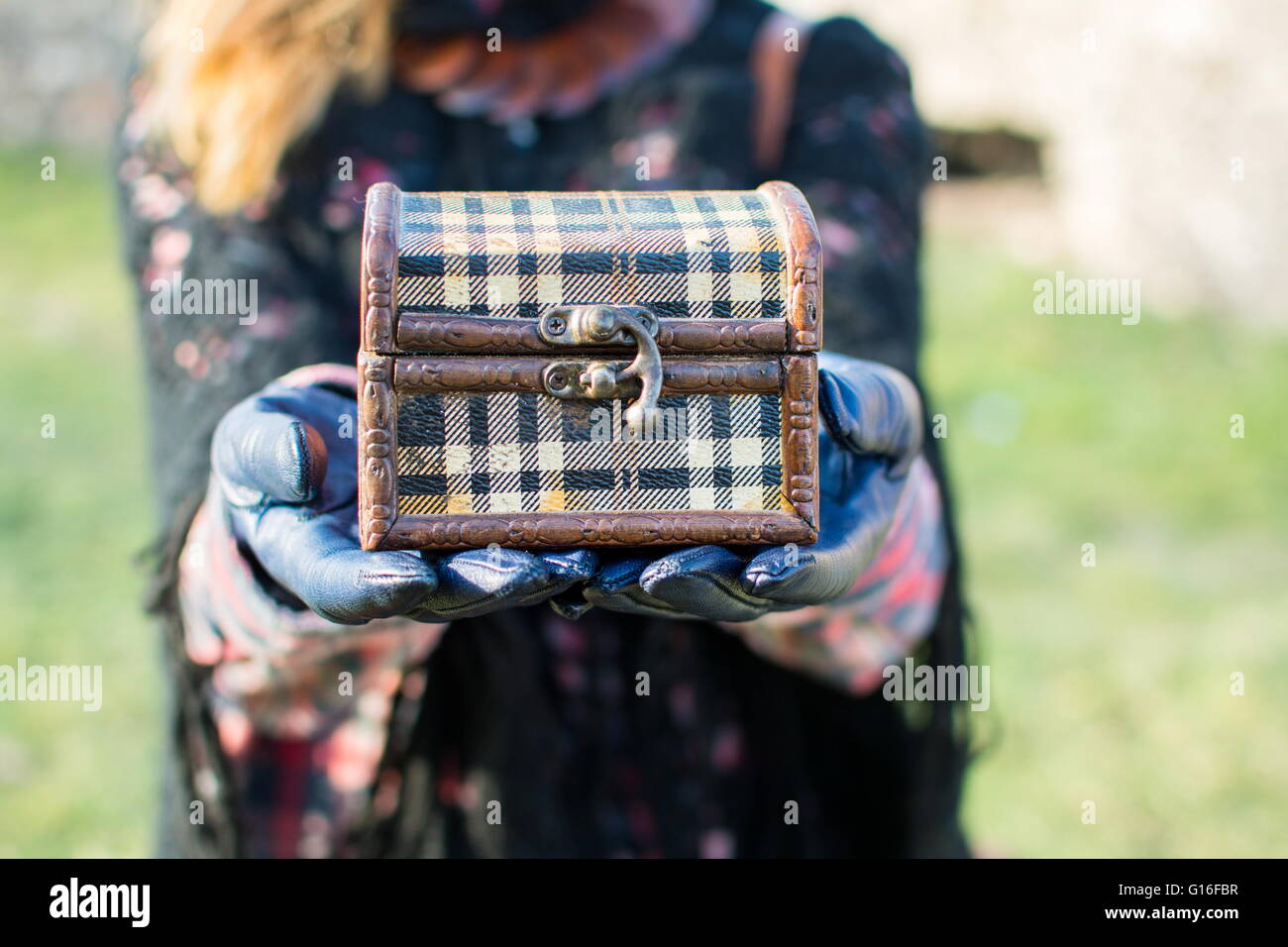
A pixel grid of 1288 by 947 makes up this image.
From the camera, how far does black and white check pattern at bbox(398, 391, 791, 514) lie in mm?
1287

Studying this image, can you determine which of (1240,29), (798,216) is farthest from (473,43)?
(1240,29)

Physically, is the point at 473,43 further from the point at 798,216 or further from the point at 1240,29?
the point at 1240,29

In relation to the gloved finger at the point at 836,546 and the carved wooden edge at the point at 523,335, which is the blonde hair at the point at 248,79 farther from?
the gloved finger at the point at 836,546

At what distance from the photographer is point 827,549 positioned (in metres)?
1.29

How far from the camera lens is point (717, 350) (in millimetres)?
1315

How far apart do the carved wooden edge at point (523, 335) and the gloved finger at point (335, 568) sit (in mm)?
205

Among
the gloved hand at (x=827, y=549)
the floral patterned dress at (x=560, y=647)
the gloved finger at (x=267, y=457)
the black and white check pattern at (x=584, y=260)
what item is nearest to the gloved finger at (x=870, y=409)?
the gloved hand at (x=827, y=549)

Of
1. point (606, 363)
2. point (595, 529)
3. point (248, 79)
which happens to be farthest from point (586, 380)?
point (248, 79)

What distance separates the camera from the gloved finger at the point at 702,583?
1.20 m

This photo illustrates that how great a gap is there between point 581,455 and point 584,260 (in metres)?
0.19

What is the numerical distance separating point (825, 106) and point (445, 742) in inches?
42.9

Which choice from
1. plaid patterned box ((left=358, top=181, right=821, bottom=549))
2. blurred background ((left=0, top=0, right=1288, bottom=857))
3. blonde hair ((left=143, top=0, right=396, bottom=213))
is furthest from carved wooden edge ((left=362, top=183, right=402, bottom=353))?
blurred background ((left=0, top=0, right=1288, bottom=857))

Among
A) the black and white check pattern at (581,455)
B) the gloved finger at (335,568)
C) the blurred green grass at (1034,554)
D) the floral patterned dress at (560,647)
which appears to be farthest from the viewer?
the blurred green grass at (1034,554)

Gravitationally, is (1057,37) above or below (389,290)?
above
